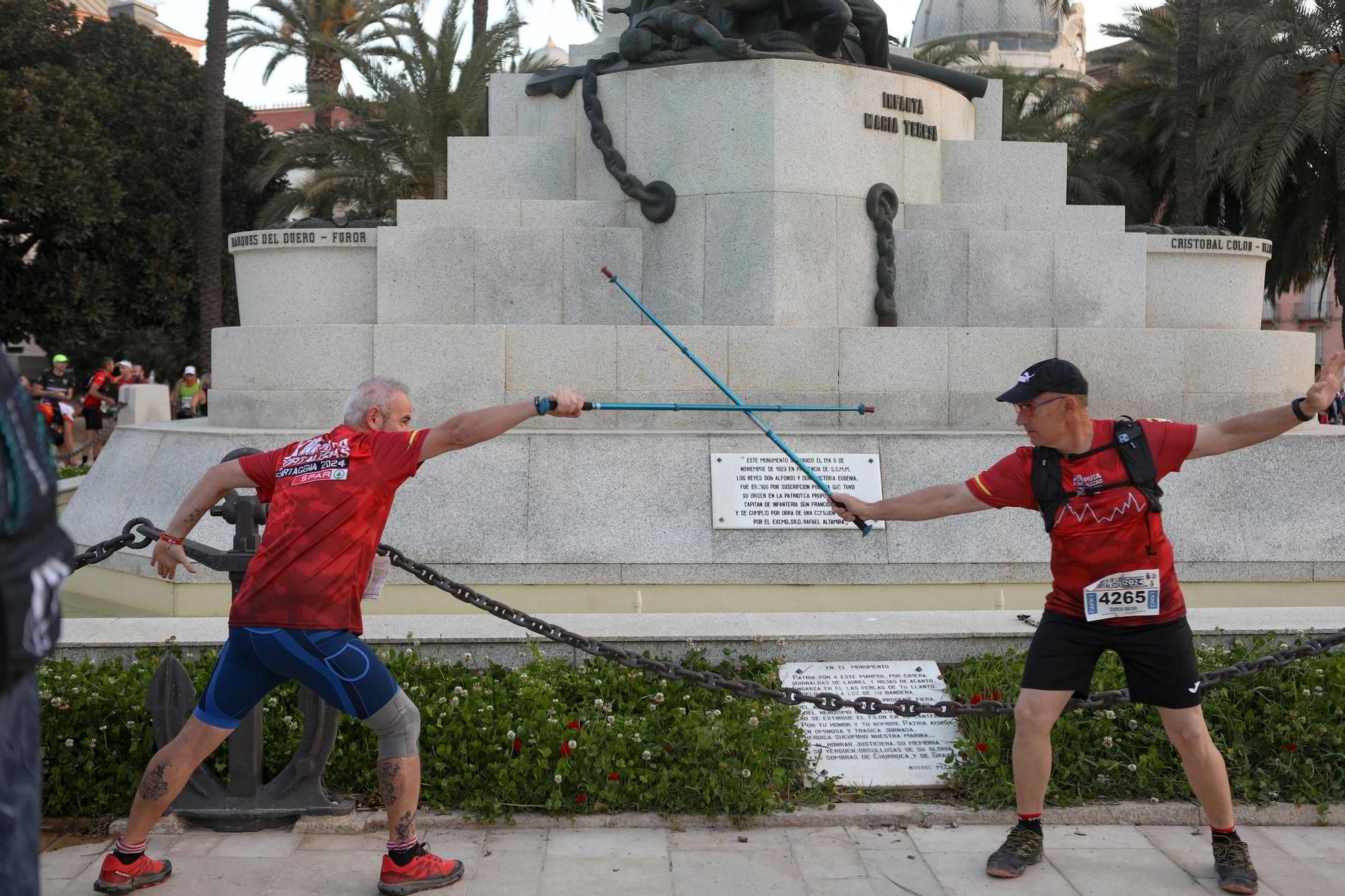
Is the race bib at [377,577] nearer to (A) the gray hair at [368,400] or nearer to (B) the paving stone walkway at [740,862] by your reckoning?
(A) the gray hair at [368,400]

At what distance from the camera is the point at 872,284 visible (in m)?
9.94

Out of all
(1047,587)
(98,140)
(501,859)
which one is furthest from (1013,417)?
(98,140)

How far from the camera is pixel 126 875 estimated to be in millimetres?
4074

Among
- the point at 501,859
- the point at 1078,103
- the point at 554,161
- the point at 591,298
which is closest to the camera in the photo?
the point at 501,859

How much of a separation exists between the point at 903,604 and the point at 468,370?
318cm

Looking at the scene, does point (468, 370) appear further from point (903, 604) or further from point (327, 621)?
point (327, 621)

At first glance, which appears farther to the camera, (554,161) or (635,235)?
(554,161)

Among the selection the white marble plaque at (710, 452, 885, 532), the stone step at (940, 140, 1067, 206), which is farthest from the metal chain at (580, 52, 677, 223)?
the white marble plaque at (710, 452, 885, 532)

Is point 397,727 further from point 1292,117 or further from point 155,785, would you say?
point 1292,117

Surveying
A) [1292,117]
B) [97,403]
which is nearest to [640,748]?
[97,403]

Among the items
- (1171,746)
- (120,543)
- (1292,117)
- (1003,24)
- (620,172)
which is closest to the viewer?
(120,543)

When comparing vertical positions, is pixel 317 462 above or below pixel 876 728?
above

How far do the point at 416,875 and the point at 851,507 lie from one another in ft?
6.05

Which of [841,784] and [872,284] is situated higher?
[872,284]
